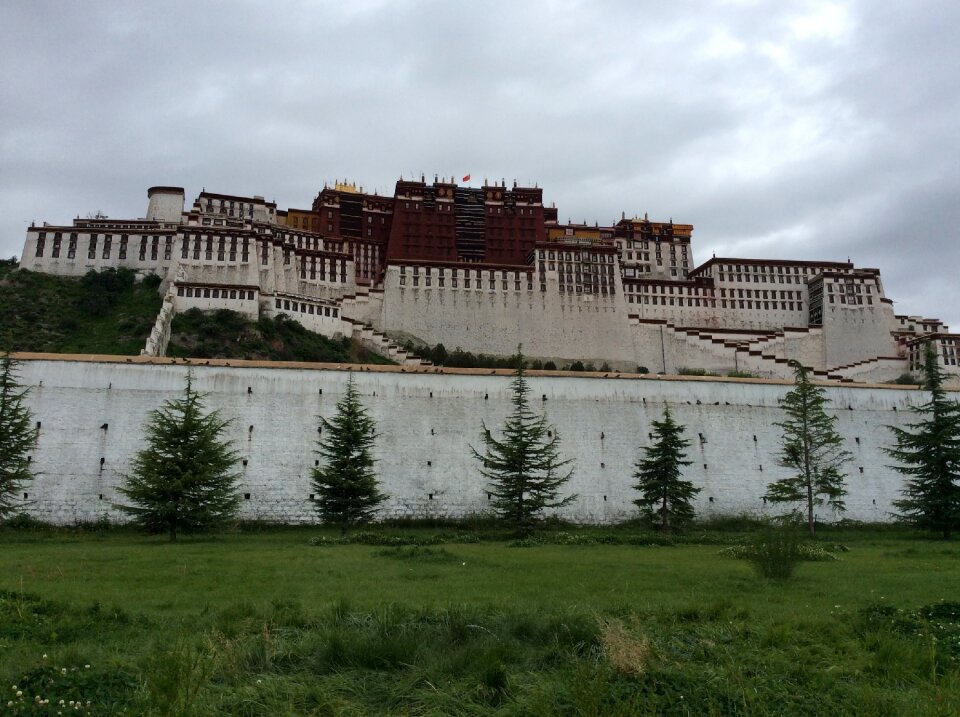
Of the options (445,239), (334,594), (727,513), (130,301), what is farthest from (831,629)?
(445,239)

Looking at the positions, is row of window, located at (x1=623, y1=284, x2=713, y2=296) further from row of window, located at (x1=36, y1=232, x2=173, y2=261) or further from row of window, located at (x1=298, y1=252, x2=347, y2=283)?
row of window, located at (x1=36, y1=232, x2=173, y2=261)

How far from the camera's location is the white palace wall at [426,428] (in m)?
29.3

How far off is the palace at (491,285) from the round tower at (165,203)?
0.45 ft

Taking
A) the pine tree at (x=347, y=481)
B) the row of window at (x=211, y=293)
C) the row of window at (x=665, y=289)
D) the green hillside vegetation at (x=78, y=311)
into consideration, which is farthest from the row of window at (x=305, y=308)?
the pine tree at (x=347, y=481)

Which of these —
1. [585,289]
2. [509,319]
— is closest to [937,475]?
[509,319]

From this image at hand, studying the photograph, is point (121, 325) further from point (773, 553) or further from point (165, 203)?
point (773, 553)

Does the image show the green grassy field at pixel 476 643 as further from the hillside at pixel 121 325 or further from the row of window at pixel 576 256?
the row of window at pixel 576 256

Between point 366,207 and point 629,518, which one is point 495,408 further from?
point 366,207

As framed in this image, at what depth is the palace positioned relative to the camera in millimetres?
65500

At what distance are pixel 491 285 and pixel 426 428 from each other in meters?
40.9

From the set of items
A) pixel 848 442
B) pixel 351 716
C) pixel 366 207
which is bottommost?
pixel 351 716

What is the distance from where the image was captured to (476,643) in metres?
8.85

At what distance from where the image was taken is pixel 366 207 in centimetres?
8656

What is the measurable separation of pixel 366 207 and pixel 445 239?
11.6m
